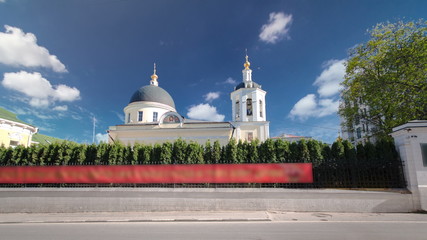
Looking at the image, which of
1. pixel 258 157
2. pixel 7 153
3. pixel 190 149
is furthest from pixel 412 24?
pixel 7 153

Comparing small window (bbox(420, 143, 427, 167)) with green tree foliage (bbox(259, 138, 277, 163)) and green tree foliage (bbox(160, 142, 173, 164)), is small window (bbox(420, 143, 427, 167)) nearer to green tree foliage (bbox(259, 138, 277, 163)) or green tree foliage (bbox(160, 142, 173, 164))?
green tree foliage (bbox(259, 138, 277, 163))

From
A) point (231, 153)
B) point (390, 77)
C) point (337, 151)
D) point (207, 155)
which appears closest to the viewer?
point (337, 151)

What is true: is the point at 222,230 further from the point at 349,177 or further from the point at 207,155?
the point at 349,177

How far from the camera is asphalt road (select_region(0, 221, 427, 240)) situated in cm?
554

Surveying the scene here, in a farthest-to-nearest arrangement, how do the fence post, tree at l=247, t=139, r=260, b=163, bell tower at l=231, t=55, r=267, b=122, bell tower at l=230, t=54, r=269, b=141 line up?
1. bell tower at l=231, t=55, r=267, b=122
2. bell tower at l=230, t=54, r=269, b=141
3. tree at l=247, t=139, r=260, b=163
4. the fence post

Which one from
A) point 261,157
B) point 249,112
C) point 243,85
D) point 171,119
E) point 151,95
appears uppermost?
point 243,85

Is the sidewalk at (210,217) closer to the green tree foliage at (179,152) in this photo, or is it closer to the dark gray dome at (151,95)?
the green tree foliage at (179,152)

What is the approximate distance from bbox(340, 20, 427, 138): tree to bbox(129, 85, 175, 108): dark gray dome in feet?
82.6

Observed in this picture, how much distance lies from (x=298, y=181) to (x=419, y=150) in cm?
482

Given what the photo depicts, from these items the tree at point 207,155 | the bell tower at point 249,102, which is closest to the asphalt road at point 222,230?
the tree at point 207,155

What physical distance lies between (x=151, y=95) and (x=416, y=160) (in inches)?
1193

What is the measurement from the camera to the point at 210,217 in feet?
25.4

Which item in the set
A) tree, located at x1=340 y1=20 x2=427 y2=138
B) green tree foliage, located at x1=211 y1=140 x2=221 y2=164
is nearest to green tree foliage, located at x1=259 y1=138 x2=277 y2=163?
green tree foliage, located at x1=211 y1=140 x2=221 y2=164

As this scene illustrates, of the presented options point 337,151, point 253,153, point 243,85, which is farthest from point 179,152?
point 243,85
